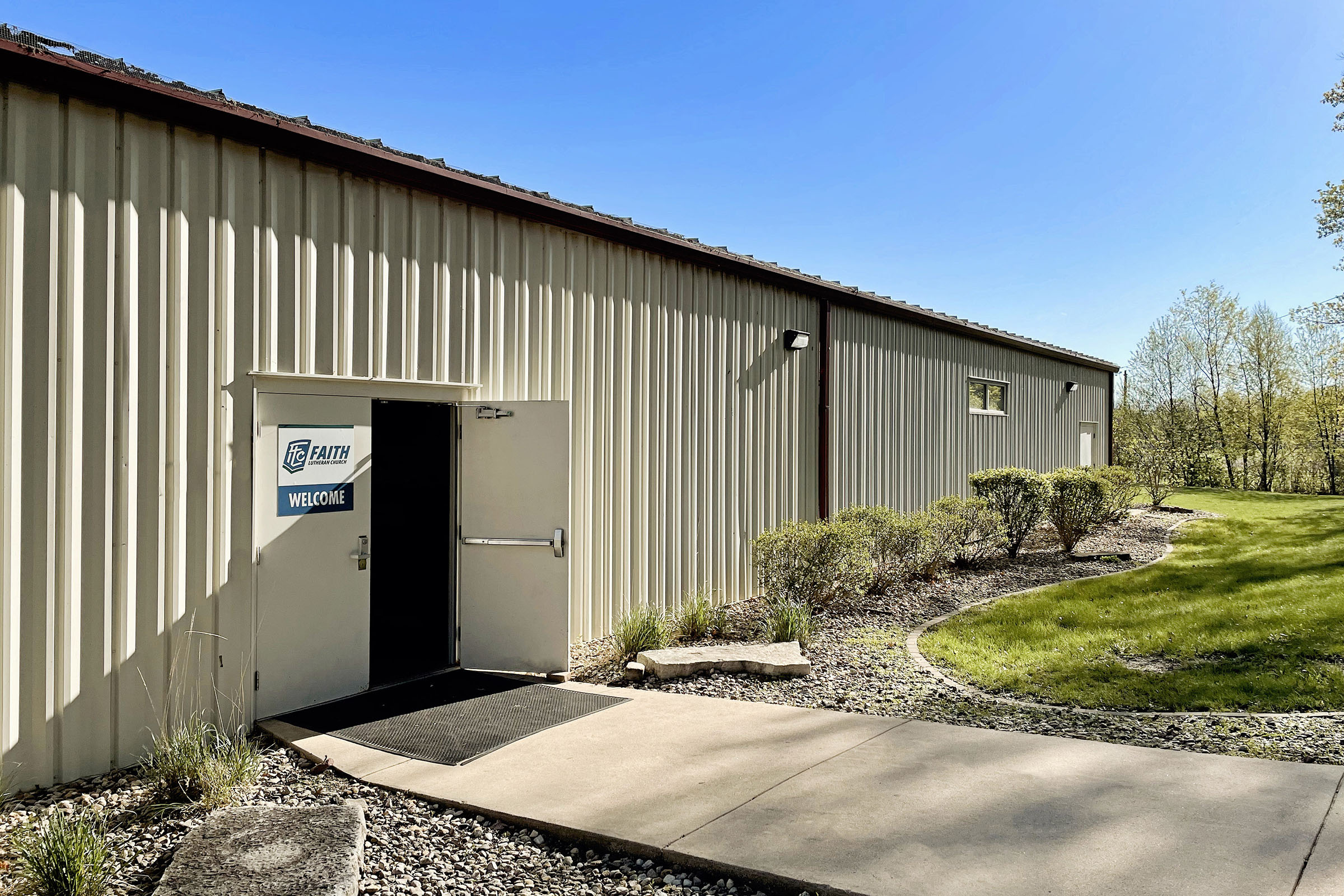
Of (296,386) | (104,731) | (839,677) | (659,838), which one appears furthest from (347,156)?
(839,677)

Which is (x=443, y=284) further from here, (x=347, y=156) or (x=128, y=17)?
(x=128, y=17)

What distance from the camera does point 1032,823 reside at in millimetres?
3266

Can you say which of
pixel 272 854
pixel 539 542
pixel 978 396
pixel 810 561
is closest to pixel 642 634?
pixel 539 542

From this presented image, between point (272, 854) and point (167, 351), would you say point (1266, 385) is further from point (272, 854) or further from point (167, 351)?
point (272, 854)

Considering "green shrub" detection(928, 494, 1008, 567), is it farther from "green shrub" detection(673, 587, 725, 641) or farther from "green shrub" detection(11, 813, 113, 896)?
"green shrub" detection(11, 813, 113, 896)

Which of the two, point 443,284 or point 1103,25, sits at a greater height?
point 1103,25

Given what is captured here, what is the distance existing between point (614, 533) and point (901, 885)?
4.73 meters

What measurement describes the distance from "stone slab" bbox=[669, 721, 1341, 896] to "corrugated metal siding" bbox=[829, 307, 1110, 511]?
6442 mm

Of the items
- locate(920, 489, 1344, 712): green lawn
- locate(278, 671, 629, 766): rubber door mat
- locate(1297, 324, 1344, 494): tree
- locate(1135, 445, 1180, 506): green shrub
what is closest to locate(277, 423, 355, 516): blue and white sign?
locate(278, 671, 629, 766): rubber door mat

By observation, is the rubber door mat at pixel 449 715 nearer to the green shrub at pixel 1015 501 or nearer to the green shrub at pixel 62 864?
the green shrub at pixel 62 864

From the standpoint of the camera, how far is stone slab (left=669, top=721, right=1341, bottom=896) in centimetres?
281

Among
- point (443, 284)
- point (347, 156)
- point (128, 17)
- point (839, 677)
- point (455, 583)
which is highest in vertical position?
point (128, 17)

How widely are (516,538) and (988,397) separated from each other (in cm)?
1100

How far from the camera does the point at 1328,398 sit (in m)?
22.8
